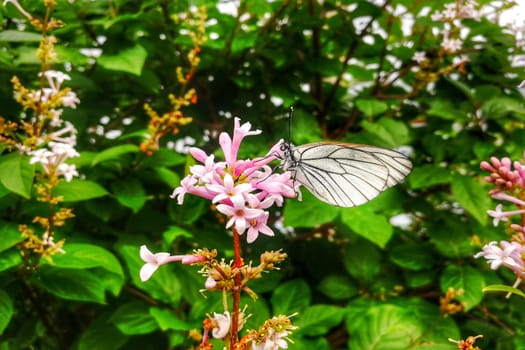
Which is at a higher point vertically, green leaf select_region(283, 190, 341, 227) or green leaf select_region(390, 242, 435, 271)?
green leaf select_region(283, 190, 341, 227)

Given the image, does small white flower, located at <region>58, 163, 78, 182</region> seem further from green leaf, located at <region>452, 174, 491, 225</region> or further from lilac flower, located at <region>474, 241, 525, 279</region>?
green leaf, located at <region>452, 174, 491, 225</region>

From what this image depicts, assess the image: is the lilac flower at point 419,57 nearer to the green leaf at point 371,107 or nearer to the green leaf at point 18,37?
the green leaf at point 371,107

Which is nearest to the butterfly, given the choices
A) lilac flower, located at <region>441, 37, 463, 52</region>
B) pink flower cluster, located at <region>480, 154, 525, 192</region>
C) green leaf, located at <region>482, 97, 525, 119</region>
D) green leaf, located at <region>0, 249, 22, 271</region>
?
pink flower cluster, located at <region>480, 154, 525, 192</region>

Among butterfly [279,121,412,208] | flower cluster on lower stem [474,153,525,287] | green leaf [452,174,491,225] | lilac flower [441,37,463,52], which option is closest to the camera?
flower cluster on lower stem [474,153,525,287]

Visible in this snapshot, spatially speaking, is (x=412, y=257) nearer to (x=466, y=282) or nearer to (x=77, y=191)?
(x=466, y=282)

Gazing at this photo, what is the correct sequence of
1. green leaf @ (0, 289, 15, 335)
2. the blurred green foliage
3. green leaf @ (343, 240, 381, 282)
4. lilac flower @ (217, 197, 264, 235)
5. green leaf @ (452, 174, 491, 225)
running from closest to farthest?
lilac flower @ (217, 197, 264, 235)
green leaf @ (0, 289, 15, 335)
the blurred green foliage
green leaf @ (452, 174, 491, 225)
green leaf @ (343, 240, 381, 282)

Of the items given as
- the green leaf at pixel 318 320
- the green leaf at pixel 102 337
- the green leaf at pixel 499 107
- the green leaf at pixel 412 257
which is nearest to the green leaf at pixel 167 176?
the green leaf at pixel 102 337

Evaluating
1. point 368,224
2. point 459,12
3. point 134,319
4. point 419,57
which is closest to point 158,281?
point 134,319
